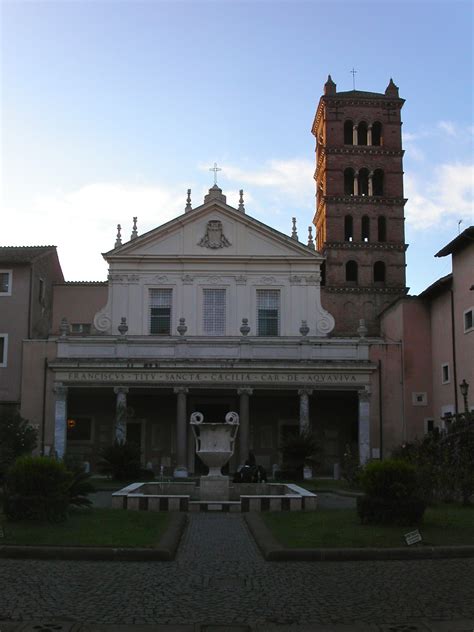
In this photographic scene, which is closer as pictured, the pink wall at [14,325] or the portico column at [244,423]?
the portico column at [244,423]

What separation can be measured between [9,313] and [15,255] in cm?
326

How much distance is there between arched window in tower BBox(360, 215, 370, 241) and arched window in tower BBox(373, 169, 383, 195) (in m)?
2.42

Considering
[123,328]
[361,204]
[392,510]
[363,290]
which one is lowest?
[392,510]

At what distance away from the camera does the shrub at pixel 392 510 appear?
16.5 meters

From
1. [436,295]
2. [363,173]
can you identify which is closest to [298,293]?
[436,295]

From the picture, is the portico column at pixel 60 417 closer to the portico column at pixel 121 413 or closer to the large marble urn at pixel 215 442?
the portico column at pixel 121 413

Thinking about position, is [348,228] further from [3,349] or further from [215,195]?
[3,349]

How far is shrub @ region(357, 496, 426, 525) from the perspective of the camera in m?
16.5

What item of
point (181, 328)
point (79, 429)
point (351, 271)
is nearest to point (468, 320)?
point (181, 328)

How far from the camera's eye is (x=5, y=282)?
44.8 m

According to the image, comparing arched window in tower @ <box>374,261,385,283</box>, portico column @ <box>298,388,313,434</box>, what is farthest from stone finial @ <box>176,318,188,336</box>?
arched window in tower @ <box>374,261,385,283</box>

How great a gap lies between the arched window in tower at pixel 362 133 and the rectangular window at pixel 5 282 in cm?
3019

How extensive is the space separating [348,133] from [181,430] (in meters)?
32.4

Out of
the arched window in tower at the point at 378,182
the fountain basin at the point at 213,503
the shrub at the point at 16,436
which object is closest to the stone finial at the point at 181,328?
the shrub at the point at 16,436
